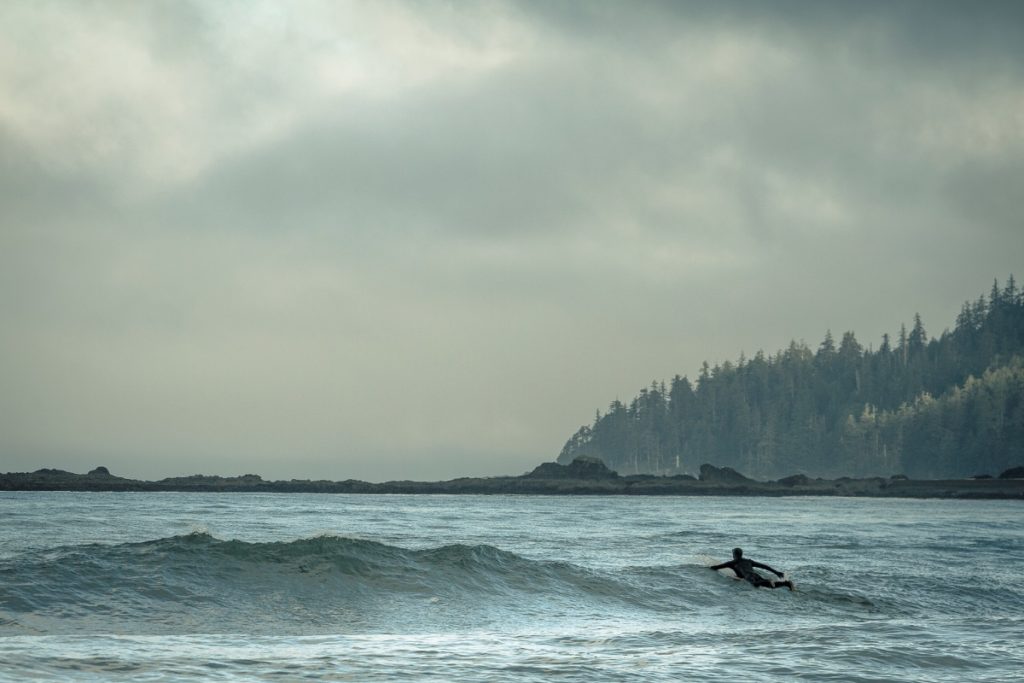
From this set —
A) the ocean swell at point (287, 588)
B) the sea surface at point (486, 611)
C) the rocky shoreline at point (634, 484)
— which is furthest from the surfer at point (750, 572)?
the rocky shoreline at point (634, 484)

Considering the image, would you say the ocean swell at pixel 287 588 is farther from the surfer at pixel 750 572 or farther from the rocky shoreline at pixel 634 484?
the rocky shoreline at pixel 634 484

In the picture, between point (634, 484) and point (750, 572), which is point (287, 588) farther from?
point (634, 484)

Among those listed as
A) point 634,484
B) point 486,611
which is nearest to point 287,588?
point 486,611

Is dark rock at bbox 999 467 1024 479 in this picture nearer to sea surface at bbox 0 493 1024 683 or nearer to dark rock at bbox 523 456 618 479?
dark rock at bbox 523 456 618 479

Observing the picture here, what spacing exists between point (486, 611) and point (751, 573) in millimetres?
9020

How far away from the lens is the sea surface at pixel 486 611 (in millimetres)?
14984

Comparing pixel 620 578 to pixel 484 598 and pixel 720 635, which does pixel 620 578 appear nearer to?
pixel 484 598

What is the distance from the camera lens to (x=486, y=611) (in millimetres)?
23531

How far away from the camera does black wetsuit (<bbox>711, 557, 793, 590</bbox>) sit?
89.8 ft

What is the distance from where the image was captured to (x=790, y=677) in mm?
14688

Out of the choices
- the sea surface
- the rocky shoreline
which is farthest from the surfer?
the rocky shoreline

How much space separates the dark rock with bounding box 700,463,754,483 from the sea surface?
98.3 m

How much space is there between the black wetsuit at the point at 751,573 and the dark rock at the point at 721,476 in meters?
113

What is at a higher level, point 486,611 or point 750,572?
point 750,572
